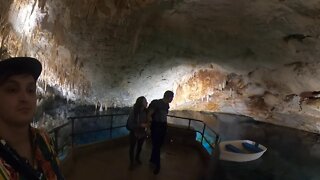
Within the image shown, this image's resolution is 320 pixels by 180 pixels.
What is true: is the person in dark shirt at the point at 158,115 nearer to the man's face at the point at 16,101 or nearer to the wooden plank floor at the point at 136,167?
the wooden plank floor at the point at 136,167

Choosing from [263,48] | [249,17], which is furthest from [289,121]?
[249,17]

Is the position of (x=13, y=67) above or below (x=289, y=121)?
above

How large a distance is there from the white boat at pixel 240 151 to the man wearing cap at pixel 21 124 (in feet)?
24.3

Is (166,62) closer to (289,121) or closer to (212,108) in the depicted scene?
(212,108)

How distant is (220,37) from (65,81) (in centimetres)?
580

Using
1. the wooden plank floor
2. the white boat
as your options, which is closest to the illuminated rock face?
the white boat

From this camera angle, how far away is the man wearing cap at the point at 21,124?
119 cm

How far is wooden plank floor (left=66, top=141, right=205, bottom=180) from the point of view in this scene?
4.50m

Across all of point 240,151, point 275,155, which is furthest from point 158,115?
point 275,155

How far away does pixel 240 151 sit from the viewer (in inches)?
345

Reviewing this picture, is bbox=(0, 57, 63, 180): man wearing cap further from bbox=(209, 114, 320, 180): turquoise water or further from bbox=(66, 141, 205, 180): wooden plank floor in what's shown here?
bbox=(209, 114, 320, 180): turquoise water

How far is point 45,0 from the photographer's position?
7.36 m

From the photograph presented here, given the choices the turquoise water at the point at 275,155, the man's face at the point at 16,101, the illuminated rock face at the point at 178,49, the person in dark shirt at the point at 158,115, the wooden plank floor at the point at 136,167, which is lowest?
the turquoise water at the point at 275,155

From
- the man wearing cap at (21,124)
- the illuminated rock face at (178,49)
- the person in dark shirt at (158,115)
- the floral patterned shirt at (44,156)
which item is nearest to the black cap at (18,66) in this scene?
the man wearing cap at (21,124)
